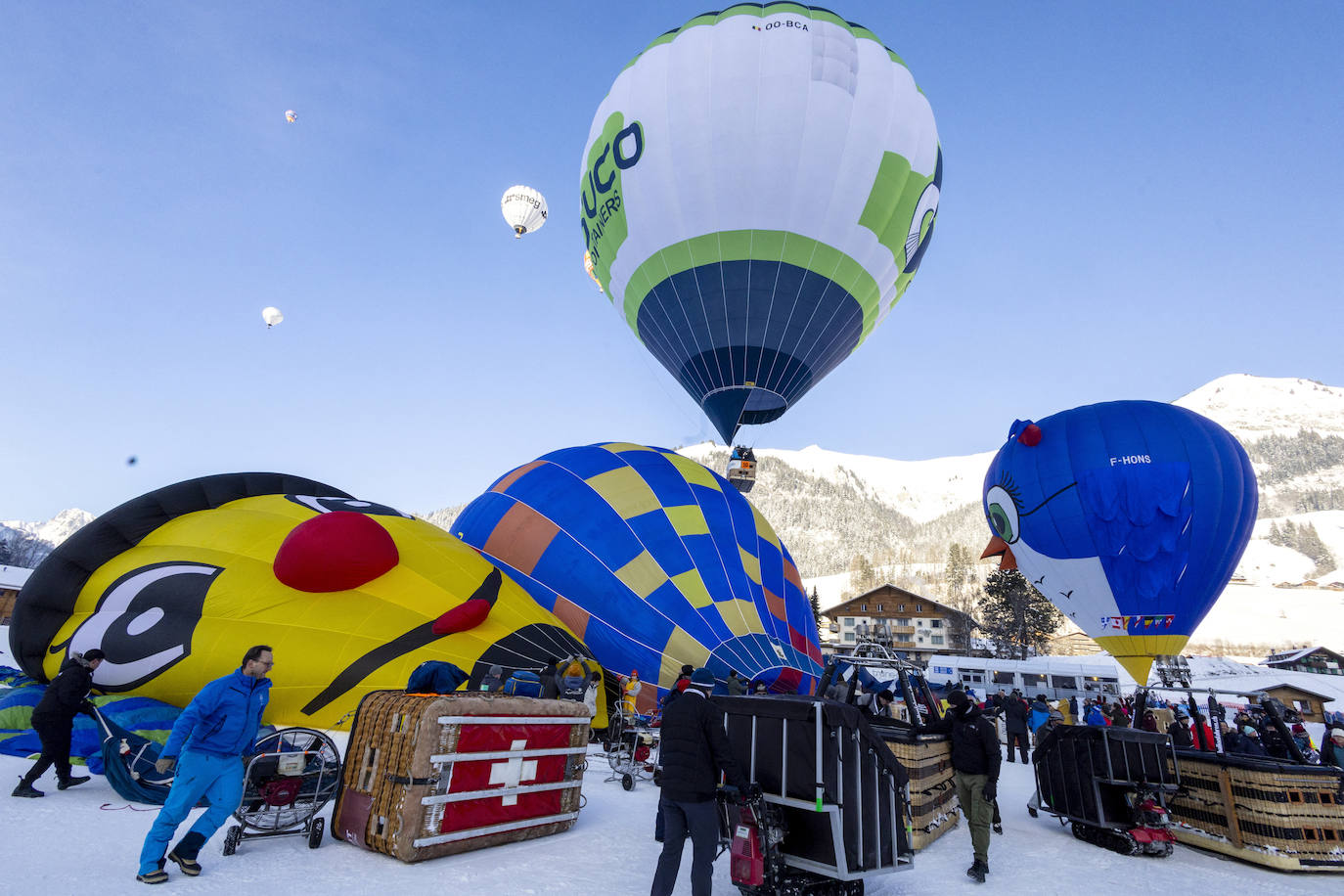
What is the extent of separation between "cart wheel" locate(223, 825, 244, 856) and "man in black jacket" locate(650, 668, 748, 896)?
8.97 ft

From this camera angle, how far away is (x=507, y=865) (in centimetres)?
465

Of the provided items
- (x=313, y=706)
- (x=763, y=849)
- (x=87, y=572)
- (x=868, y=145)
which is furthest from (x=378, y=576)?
(x=868, y=145)

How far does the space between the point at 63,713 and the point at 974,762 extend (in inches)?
285

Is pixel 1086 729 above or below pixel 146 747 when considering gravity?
above

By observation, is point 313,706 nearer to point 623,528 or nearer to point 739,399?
point 623,528

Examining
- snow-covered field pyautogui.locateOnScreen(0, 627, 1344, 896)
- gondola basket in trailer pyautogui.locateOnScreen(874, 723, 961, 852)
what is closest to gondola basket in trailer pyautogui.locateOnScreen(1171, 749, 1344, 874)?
snow-covered field pyautogui.locateOnScreen(0, 627, 1344, 896)

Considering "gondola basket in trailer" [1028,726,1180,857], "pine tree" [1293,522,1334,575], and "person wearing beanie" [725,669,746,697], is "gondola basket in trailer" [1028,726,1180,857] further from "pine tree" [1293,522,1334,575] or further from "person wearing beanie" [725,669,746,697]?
"pine tree" [1293,522,1334,575]

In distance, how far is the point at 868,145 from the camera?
1612 cm

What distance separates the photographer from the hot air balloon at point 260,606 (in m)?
7.47

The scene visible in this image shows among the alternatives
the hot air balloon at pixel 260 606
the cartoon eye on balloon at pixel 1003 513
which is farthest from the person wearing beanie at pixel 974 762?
the cartoon eye on balloon at pixel 1003 513

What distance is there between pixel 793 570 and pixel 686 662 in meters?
3.54

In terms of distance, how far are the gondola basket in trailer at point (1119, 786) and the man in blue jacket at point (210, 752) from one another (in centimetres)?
704

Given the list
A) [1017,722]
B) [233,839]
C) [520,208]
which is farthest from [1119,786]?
[520,208]

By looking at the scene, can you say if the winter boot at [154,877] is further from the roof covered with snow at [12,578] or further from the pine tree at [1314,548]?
the pine tree at [1314,548]
